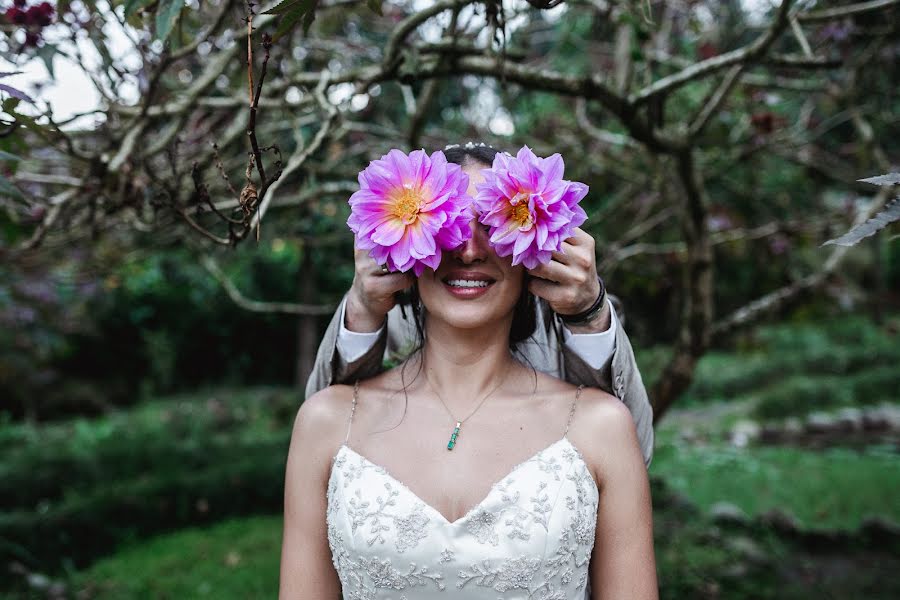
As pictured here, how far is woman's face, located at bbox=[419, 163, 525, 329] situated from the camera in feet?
5.75

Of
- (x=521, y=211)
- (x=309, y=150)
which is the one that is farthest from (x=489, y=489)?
(x=309, y=150)

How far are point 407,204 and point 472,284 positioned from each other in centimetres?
27

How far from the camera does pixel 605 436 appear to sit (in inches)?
74.0

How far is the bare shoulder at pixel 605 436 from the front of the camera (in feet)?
6.13

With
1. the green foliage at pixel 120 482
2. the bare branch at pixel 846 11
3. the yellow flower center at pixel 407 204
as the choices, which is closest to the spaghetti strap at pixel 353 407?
the yellow flower center at pixel 407 204

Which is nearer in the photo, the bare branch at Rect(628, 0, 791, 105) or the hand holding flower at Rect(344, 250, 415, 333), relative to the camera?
the hand holding flower at Rect(344, 250, 415, 333)

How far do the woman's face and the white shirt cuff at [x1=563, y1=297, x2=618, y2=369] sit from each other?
0.67ft

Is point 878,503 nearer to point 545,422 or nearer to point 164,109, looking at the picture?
point 545,422

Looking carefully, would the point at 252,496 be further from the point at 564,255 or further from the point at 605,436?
the point at 564,255

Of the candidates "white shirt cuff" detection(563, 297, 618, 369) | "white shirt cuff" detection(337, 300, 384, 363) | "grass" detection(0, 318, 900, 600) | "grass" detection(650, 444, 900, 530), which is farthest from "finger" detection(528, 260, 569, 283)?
"grass" detection(650, 444, 900, 530)

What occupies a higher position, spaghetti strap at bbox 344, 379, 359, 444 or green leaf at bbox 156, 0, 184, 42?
green leaf at bbox 156, 0, 184, 42

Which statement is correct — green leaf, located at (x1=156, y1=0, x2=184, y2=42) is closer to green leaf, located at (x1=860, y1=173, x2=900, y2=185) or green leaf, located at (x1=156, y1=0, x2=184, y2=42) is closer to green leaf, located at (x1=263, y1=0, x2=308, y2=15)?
green leaf, located at (x1=263, y1=0, x2=308, y2=15)

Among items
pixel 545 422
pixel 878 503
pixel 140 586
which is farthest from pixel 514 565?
pixel 878 503

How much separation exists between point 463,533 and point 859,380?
10884mm
